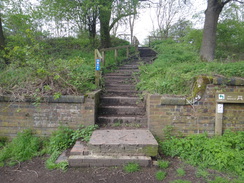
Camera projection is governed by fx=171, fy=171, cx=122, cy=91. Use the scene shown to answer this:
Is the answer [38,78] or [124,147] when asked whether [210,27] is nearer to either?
[124,147]

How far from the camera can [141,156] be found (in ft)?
11.1

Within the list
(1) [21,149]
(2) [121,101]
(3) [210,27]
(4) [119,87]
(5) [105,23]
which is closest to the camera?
(1) [21,149]

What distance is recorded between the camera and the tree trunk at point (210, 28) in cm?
798

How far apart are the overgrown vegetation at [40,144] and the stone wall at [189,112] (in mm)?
1570

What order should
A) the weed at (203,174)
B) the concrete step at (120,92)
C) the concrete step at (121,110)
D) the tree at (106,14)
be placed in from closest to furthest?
the weed at (203,174)
the concrete step at (121,110)
the concrete step at (120,92)
the tree at (106,14)

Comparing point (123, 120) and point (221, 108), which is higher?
point (221, 108)

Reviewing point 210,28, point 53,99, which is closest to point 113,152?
point 53,99

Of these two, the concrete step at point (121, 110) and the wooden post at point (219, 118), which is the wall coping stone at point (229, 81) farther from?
the concrete step at point (121, 110)

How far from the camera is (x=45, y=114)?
4.28 metres

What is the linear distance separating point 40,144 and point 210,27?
8595mm

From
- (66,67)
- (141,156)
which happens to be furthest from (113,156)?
(66,67)

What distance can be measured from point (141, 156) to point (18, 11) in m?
10.5

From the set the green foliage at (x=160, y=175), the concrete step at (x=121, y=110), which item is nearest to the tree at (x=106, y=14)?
the concrete step at (x=121, y=110)

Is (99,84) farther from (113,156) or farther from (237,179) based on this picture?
(237,179)
